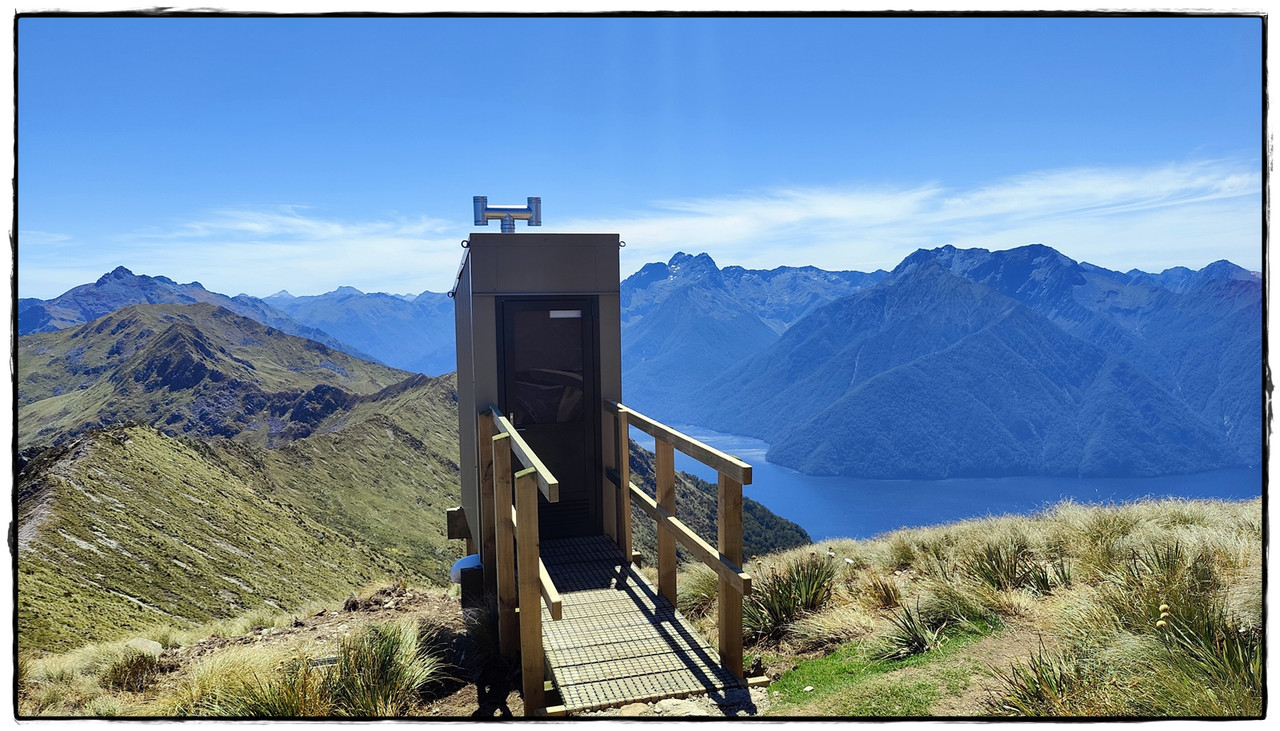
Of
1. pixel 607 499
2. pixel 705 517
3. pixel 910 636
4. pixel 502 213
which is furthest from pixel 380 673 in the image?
pixel 705 517

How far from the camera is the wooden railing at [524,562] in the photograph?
402 cm

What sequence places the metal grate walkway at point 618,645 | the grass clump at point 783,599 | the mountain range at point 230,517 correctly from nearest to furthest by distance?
the metal grate walkway at point 618,645
the grass clump at point 783,599
the mountain range at point 230,517

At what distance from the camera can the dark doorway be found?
19.7 feet

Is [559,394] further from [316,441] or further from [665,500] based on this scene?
[316,441]

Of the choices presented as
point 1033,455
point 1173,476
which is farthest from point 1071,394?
point 1173,476

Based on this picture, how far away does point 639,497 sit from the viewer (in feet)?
18.7

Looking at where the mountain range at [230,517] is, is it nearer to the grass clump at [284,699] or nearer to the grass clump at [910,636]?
the grass clump at [284,699]

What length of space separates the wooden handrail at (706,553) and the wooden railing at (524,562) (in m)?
0.81

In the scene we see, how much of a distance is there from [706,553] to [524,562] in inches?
38.9

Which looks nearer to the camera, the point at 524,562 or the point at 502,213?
the point at 524,562

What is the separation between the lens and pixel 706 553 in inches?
167

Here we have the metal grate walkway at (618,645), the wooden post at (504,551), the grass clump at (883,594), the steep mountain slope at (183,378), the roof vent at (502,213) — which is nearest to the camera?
the metal grate walkway at (618,645)

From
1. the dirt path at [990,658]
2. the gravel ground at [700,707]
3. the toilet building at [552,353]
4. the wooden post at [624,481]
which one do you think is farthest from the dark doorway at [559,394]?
the dirt path at [990,658]

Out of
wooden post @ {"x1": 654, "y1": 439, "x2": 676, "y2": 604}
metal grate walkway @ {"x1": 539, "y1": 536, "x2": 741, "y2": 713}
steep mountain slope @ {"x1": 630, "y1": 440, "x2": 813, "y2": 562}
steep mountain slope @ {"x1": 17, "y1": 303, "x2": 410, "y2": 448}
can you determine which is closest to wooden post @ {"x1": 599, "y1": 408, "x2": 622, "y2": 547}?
metal grate walkway @ {"x1": 539, "y1": 536, "x2": 741, "y2": 713}
